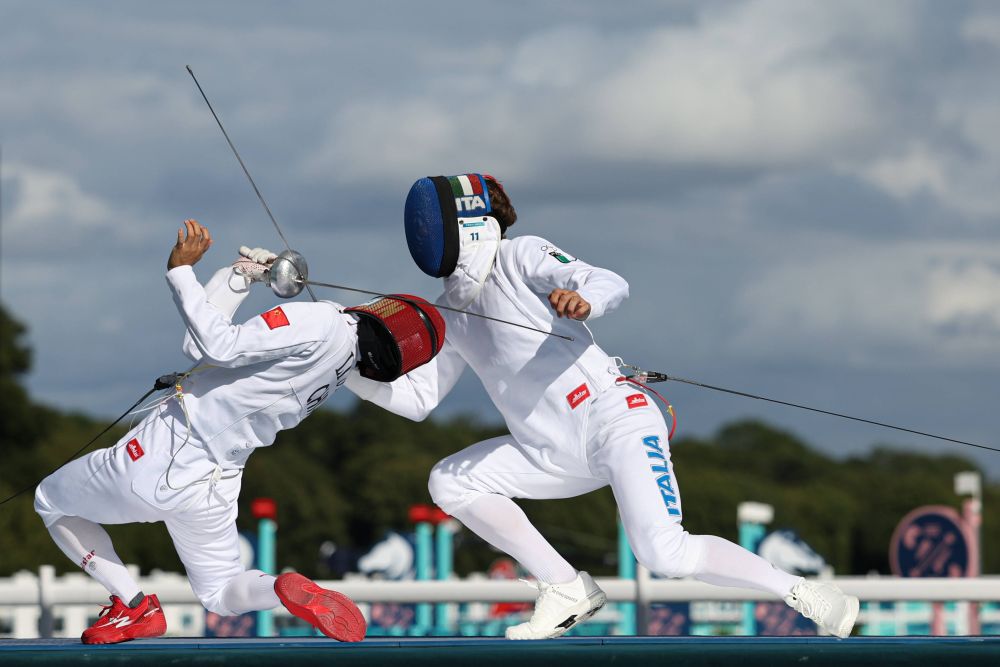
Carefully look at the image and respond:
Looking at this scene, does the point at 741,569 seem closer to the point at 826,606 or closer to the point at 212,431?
the point at 826,606

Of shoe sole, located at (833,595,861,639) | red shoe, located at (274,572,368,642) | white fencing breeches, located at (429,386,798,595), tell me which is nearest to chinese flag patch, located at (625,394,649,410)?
white fencing breeches, located at (429,386,798,595)

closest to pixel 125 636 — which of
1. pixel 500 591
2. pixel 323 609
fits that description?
pixel 323 609

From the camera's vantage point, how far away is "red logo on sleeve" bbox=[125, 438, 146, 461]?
496 centimetres

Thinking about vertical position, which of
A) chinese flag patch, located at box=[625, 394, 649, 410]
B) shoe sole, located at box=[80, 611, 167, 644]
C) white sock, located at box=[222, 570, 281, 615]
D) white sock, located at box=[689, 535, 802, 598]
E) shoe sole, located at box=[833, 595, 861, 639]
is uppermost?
chinese flag patch, located at box=[625, 394, 649, 410]

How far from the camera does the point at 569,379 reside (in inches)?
201

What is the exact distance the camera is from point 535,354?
513 cm

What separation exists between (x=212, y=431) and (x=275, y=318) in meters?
0.44

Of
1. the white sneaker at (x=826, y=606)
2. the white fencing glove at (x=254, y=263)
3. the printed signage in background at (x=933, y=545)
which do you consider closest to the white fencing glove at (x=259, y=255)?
the white fencing glove at (x=254, y=263)

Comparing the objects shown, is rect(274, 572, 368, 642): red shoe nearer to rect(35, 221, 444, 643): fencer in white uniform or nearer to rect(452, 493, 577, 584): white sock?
rect(35, 221, 444, 643): fencer in white uniform

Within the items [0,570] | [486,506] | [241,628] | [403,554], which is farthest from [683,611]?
[0,570]

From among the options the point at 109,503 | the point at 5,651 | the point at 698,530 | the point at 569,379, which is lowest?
the point at 5,651

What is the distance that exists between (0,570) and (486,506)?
26681 millimetres

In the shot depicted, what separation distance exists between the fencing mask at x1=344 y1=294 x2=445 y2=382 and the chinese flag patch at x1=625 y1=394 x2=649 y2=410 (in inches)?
27.1

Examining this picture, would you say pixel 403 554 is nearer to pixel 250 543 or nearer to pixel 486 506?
pixel 250 543
